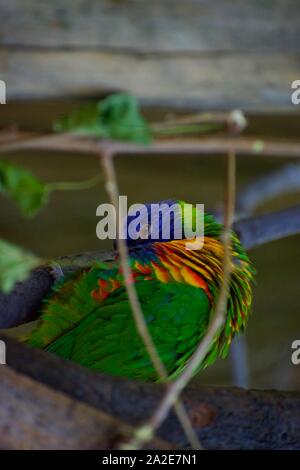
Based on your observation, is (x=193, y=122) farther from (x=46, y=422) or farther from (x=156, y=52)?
(x=156, y=52)

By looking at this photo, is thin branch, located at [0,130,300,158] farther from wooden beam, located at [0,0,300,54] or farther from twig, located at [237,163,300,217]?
twig, located at [237,163,300,217]

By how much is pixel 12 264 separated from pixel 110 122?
0.12 m

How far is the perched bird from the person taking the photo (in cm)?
99

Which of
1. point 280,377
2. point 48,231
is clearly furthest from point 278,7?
point 280,377

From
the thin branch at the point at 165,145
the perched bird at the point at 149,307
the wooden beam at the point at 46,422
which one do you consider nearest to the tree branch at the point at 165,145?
the thin branch at the point at 165,145

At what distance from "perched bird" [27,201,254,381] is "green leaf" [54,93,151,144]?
1.64ft

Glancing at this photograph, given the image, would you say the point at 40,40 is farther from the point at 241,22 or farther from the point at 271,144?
the point at 271,144

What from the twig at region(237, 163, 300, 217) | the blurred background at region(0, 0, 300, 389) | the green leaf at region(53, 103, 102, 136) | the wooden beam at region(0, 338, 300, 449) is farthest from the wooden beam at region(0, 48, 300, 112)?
the twig at region(237, 163, 300, 217)

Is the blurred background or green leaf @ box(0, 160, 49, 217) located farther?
the blurred background

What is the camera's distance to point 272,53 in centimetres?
104
